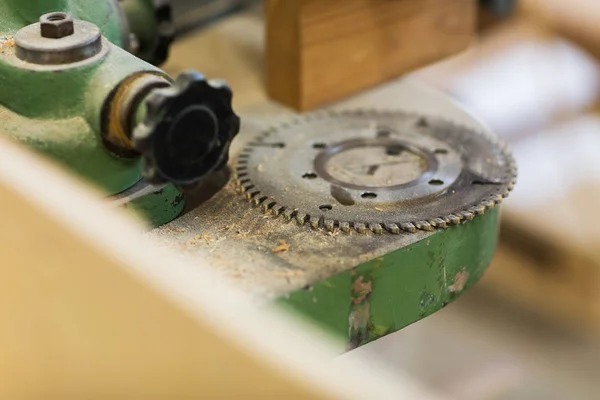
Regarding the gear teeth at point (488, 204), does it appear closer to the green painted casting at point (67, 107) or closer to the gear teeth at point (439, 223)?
the gear teeth at point (439, 223)

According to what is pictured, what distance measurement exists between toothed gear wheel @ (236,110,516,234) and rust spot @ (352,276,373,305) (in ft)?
0.21

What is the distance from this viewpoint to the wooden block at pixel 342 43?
1.25m

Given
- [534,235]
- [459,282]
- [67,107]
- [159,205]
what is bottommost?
[534,235]

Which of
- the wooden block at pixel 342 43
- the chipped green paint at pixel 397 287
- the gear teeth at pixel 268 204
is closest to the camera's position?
the chipped green paint at pixel 397 287

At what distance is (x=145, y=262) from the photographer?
55 cm

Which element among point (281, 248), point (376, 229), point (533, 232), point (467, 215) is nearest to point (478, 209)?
point (467, 215)

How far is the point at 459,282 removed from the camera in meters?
1.00

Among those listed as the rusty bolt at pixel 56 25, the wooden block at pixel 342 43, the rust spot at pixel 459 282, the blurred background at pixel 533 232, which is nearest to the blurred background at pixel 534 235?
the blurred background at pixel 533 232

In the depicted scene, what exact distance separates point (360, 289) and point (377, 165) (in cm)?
22

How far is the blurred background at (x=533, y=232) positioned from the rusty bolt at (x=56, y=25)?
101cm

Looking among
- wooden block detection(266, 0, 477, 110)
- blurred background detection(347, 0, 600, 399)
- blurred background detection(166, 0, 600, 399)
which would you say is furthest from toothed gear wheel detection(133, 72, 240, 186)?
blurred background detection(347, 0, 600, 399)

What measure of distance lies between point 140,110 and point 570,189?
160 centimetres

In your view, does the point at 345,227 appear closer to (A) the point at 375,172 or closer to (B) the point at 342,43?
(A) the point at 375,172

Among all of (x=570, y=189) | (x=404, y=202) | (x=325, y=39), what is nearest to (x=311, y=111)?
(x=325, y=39)
